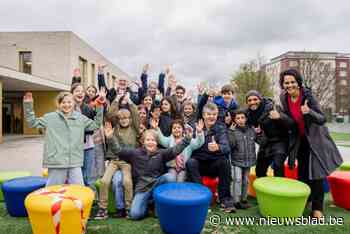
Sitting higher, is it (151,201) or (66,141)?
(66,141)

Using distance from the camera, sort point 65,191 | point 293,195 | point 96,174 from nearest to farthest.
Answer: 1. point 65,191
2. point 293,195
3. point 96,174

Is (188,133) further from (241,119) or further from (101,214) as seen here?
(101,214)

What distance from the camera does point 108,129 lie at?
12.8 ft

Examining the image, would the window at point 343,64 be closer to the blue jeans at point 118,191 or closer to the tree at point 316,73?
the tree at point 316,73

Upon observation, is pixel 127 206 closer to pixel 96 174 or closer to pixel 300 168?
pixel 96 174

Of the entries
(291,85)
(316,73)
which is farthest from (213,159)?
(316,73)

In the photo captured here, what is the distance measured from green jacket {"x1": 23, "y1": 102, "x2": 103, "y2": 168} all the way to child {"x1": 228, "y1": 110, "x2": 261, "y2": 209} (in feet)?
7.42

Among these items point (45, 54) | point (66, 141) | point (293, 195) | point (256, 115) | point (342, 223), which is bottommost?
point (342, 223)

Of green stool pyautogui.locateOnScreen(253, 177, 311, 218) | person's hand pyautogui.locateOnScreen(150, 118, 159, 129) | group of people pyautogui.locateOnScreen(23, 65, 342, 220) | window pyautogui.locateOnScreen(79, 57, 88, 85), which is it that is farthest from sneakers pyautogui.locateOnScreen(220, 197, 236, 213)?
window pyautogui.locateOnScreen(79, 57, 88, 85)

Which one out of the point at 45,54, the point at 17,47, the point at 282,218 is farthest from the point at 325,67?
the point at 282,218

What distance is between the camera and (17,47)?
81.1ft

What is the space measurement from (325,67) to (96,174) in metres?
40.8

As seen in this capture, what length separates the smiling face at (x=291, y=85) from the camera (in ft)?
12.1

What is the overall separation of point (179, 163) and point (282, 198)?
147 centimetres
